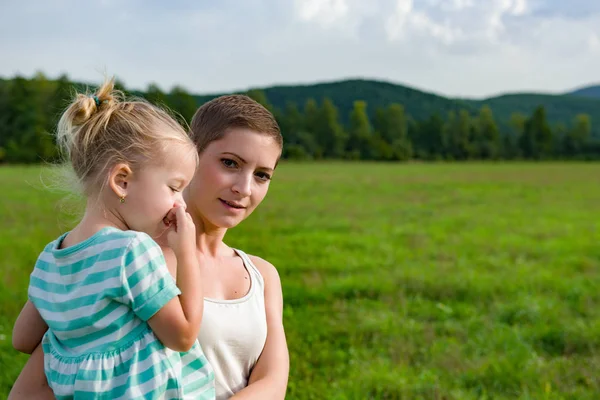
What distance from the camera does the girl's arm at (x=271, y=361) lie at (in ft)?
6.94

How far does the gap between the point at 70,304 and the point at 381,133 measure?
120m

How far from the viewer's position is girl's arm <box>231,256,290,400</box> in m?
2.12

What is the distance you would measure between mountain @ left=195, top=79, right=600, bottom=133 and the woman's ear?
4225 inches

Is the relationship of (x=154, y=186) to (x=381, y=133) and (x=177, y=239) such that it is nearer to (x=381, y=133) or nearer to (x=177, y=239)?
(x=177, y=239)

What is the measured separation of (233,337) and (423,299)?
578 centimetres

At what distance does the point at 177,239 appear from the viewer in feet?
6.01

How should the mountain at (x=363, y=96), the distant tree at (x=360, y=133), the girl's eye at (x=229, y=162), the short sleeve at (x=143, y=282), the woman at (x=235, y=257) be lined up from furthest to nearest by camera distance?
1. the mountain at (x=363, y=96)
2. the distant tree at (x=360, y=133)
3. the girl's eye at (x=229, y=162)
4. the woman at (x=235, y=257)
5. the short sleeve at (x=143, y=282)

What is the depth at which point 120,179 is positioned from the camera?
185 cm

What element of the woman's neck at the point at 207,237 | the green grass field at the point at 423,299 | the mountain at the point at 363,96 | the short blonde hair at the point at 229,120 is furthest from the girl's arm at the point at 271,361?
the mountain at the point at 363,96

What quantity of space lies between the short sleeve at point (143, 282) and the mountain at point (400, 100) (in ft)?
353

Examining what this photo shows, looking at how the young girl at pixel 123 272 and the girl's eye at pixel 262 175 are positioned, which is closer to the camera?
the young girl at pixel 123 272

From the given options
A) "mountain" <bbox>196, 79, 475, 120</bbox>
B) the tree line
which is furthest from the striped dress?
"mountain" <bbox>196, 79, 475, 120</bbox>

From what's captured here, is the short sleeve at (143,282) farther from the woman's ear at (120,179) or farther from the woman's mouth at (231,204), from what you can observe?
the woman's mouth at (231,204)

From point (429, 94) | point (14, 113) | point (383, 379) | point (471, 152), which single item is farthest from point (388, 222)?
point (429, 94)
